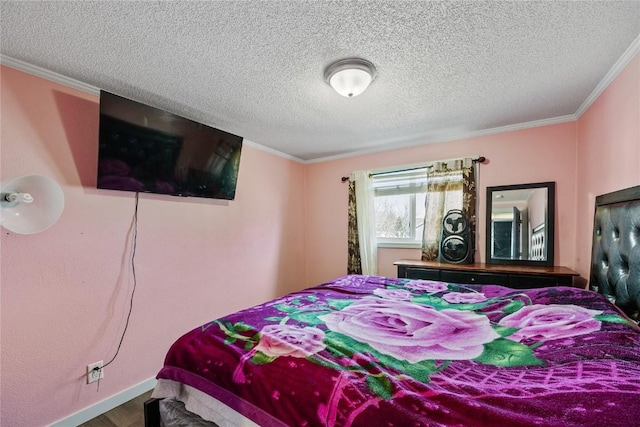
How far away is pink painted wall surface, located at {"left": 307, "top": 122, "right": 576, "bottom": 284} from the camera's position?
2.42m

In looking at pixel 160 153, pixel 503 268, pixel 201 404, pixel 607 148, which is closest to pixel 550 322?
pixel 503 268

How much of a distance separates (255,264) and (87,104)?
2.02 m

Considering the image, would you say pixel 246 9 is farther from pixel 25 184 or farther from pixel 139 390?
pixel 139 390

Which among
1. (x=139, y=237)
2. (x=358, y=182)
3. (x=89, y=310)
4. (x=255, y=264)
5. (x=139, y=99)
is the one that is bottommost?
(x=89, y=310)

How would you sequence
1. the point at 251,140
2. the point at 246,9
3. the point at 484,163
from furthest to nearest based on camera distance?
1. the point at 251,140
2. the point at 484,163
3. the point at 246,9

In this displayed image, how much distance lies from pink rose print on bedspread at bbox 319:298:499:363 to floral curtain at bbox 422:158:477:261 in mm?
1537

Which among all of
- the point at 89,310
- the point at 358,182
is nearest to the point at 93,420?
the point at 89,310

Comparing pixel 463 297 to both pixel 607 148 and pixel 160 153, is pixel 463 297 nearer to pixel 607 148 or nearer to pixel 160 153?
pixel 607 148

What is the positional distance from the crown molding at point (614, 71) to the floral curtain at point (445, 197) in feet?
3.05

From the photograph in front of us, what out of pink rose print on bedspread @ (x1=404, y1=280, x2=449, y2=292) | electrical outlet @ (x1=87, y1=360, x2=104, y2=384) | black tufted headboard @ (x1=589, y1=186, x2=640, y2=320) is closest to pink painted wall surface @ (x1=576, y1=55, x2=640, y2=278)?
black tufted headboard @ (x1=589, y1=186, x2=640, y2=320)

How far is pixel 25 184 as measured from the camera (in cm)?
136

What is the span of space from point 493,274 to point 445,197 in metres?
0.92

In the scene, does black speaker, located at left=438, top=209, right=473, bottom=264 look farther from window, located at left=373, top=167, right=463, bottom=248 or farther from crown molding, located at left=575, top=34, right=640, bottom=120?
crown molding, located at left=575, top=34, right=640, bottom=120

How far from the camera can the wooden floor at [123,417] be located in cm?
175
